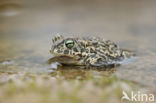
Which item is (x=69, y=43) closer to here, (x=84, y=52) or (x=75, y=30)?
(x=84, y=52)

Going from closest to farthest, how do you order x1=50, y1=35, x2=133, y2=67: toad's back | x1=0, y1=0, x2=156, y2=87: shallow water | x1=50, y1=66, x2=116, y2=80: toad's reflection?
x1=50, y1=66, x2=116, y2=80: toad's reflection
x1=0, y1=0, x2=156, y2=87: shallow water
x1=50, y1=35, x2=133, y2=67: toad's back

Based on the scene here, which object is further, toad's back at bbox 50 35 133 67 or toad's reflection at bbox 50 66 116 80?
toad's back at bbox 50 35 133 67

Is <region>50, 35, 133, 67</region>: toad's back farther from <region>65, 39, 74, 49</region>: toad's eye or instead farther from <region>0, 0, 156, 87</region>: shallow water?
<region>0, 0, 156, 87</region>: shallow water

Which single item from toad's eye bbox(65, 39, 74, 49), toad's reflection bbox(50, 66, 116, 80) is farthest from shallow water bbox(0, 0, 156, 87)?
toad's eye bbox(65, 39, 74, 49)

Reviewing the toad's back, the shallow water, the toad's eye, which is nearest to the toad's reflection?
the shallow water

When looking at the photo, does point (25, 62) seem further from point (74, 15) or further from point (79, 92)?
point (74, 15)

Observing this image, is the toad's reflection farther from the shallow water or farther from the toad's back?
the toad's back

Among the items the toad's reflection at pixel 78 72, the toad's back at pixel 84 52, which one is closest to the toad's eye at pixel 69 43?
the toad's back at pixel 84 52

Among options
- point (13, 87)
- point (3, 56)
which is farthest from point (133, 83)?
point (3, 56)

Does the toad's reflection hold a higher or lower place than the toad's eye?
lower

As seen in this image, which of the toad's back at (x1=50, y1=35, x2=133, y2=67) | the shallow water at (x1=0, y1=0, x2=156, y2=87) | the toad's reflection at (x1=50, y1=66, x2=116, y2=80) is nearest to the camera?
the toad's reflection at (x1=50, y1=66, x2=116, y2=80)
